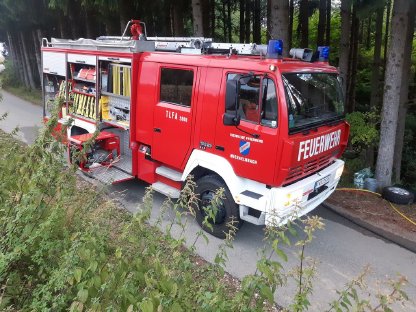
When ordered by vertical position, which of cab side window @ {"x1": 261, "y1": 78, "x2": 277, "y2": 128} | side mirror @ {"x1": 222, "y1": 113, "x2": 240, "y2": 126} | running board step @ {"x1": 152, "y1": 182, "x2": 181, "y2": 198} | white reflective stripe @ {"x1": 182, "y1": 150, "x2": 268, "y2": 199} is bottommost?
running board step @ {"x1": 152, "y1": 182, "x2": 181, "y2": 198}

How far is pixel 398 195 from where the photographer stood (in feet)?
21.8

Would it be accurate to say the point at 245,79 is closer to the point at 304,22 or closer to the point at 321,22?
the point at 304,22

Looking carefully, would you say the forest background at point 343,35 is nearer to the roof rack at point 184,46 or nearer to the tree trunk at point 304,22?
the tree trunk at point 304,22

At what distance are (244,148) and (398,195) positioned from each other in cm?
369

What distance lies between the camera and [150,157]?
20.0 feet

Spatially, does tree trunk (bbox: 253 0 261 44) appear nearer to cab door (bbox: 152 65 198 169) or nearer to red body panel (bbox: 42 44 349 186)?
red body panel (bbox: 42 44 349 186)

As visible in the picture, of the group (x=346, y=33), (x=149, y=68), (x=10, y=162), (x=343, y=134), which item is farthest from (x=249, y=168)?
(x=346, y=33)

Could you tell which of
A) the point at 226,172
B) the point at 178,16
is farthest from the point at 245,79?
the point at 178,16

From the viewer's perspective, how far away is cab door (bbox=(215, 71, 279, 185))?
14.6 feet

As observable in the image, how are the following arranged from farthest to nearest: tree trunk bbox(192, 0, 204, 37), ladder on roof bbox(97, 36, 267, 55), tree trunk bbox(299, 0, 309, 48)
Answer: tree trunk bbox(299, 0, 309, 48)
tree trunk bbox(192, 0, 204, 37)
ladder on roof bbox(97, 36, 267, 55)

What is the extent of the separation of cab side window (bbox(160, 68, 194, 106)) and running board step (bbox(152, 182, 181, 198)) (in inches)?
55.6

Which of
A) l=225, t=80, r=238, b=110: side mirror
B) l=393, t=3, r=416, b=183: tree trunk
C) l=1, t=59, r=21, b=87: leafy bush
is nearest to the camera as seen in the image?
l=225, t=80, r=238, b=110: side mirror

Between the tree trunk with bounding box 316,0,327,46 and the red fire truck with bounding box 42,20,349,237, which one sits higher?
the tree trunk with bounding box 316,0,327,46

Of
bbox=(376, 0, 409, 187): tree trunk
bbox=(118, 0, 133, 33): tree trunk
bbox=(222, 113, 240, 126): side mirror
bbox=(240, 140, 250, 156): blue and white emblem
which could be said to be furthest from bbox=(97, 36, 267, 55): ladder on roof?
bbox=(118, 0, 133, 33): tree trunk
